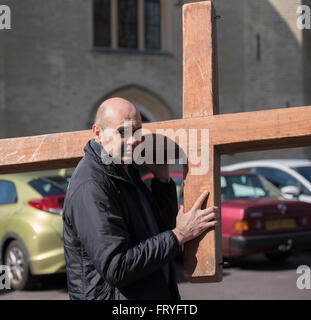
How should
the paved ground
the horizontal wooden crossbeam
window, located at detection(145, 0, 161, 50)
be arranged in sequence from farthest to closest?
window, located at detection(145, 0, 161, 50) < the paved ground < the horizontal wooden crossbeam

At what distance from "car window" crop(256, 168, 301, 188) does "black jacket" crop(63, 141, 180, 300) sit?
8290 mm

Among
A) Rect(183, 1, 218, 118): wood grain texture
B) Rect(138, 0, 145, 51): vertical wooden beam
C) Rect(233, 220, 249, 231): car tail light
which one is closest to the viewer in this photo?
Rect(183, 1, 218, 118): wood grain texture

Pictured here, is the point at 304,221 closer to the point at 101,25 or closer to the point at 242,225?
the point at 242,225

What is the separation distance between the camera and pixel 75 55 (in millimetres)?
20359

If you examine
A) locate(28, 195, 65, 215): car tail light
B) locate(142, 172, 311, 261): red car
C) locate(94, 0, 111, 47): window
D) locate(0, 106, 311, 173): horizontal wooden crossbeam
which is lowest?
locate(142, 172, 311, 261): red car

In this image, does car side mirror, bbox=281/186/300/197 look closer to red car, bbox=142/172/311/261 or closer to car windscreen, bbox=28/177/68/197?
red car, bbox=142/172/311/261

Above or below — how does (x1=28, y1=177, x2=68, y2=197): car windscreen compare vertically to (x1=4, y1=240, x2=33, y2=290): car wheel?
above

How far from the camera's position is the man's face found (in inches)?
78.0

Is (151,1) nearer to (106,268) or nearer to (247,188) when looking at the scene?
(247,188)

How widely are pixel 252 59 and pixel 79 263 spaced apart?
2171cm

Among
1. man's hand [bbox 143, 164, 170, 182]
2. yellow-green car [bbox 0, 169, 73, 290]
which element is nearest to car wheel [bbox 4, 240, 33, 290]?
yellow-green car [bbox 0, 169, 73, 290]

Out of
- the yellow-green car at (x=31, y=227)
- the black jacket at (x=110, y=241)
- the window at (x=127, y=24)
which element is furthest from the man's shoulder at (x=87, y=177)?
the window at (x=127, y=24)

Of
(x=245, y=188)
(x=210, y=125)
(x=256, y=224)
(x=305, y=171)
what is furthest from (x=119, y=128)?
(x=305, y=171)

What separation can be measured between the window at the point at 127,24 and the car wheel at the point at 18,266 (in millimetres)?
14599
